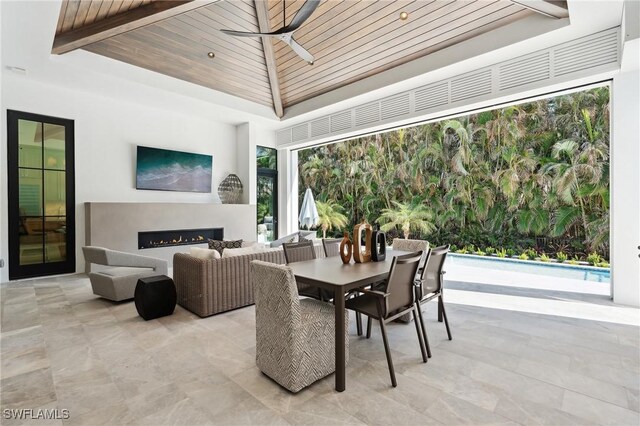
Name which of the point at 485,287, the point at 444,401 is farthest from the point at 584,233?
the point at 444,401

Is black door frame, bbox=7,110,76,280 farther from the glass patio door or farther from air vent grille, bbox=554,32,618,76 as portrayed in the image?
air vent grille, bbox=554,32,618,76

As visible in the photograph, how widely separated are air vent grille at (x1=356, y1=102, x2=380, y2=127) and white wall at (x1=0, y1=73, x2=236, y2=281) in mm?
3635

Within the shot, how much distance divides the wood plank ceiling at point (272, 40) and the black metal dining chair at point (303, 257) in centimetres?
346

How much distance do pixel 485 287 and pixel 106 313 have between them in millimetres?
5099

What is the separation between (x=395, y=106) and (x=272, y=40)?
8.37ft

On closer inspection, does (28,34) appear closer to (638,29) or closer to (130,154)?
(130,154)

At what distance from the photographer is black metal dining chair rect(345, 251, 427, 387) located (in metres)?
2.24

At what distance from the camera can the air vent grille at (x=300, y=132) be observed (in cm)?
752

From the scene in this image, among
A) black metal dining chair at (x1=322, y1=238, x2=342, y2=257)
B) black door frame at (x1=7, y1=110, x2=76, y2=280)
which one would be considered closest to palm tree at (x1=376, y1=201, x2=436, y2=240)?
black metal dining chair at (x1=322, y1=238, x2=342, y2=257)

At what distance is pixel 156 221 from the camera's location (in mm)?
6199

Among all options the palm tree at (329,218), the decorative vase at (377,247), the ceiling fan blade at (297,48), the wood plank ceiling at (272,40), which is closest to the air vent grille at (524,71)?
the wood plank ceiling at (272,40)

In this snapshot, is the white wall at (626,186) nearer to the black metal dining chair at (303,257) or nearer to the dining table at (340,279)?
the dining table at (340,279)

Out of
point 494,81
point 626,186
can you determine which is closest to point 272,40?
point 494,81

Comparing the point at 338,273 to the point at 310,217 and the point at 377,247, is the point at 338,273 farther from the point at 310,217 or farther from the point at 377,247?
the point at 310,217
